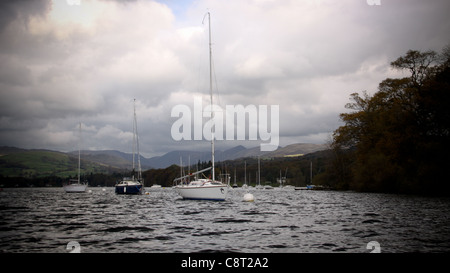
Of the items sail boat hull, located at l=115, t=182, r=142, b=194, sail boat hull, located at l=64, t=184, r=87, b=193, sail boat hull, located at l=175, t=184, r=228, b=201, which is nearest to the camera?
sail boat hull, located at l=175, t=184, r=228, b=201

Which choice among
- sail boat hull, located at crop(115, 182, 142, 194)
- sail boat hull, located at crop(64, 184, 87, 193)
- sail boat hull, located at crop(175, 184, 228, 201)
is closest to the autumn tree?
sail boat hull, located at crop(175, 184, 228, 201)

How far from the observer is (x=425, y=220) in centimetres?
2306

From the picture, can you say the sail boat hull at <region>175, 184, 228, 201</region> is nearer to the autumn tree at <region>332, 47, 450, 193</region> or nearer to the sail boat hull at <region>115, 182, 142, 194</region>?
the autumn tree at <region>332, 47, 450, 193</region>

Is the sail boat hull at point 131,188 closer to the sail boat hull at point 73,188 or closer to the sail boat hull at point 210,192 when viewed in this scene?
the sail boat hull at point 73,188

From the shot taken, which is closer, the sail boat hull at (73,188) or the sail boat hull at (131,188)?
the sail boat hull at (131,188)

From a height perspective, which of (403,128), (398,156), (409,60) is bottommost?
(398,156)

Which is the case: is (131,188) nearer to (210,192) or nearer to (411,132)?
(210,192)

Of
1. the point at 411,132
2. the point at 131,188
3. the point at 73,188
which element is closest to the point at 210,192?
the point at 411,132

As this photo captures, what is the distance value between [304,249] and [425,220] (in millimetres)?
14231

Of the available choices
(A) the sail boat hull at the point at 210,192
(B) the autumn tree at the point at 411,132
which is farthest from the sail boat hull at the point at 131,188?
(B) the autumn tree at the point at 411,132

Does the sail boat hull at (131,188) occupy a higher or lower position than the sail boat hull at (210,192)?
lower
